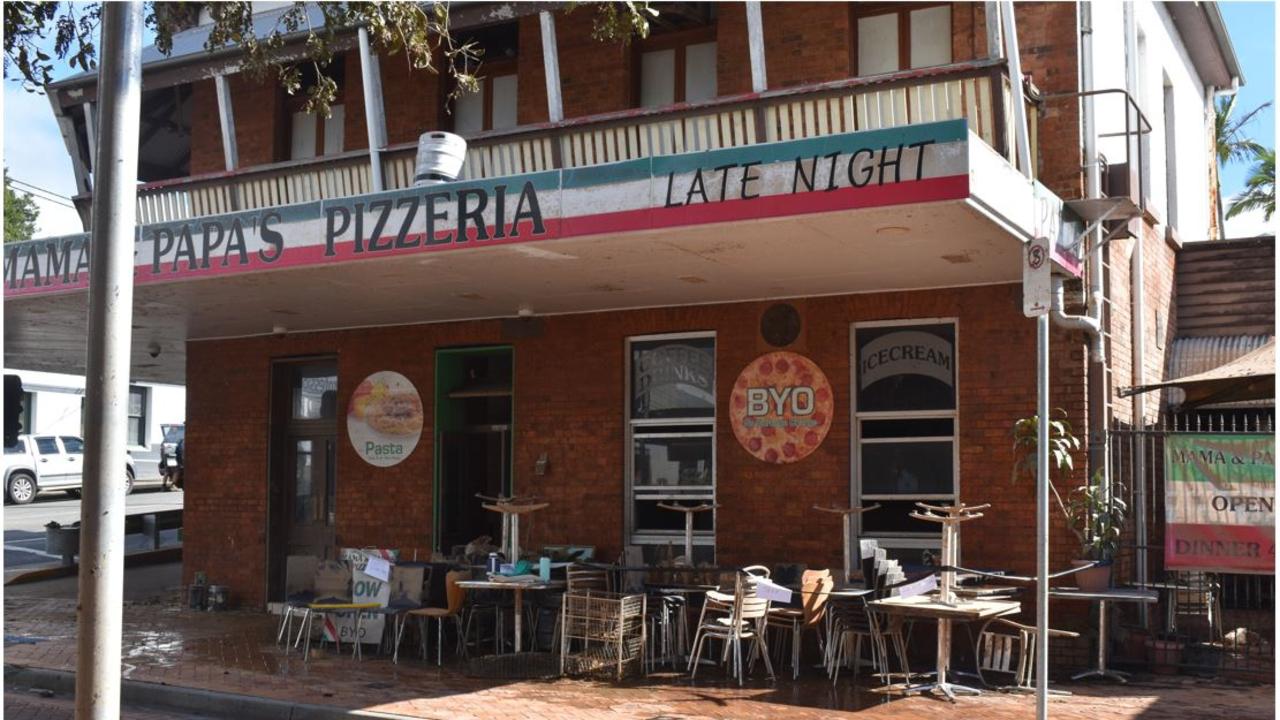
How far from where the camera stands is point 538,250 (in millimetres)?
10375

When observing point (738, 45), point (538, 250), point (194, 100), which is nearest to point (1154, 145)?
point (738, 45)

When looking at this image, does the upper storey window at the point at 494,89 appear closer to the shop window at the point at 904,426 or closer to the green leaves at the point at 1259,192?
the shop window at the point at 904,426

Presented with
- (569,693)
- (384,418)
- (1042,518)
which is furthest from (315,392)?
(1042,518)

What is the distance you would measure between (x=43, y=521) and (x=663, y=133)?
70.0 feet

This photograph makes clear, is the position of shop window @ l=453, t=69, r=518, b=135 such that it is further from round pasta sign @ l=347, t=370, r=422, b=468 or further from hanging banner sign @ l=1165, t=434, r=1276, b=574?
hanging banner sign @ l=1165, t=434, r=1276, b=574

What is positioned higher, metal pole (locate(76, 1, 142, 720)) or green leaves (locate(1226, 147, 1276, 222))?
green leaves (locate(1226, 147, 1276, 222))

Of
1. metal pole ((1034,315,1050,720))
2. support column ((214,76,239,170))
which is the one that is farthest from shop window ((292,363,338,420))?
metal pole ((1034,315,1050,720))

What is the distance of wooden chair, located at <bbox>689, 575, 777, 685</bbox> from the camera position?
1039 centimetres

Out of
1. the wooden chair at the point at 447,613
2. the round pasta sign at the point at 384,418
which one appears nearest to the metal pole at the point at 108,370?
the wooden chair at the point at 447,613

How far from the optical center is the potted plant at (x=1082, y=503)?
10.7m

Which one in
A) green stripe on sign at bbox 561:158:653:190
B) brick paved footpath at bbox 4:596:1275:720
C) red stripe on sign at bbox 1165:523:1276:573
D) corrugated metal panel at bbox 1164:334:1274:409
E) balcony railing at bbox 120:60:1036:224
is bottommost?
brick paved footpath at bbox 4:596:1275:720

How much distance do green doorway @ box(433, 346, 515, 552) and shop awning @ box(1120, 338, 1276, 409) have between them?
22.0ft

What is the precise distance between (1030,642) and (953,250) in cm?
323

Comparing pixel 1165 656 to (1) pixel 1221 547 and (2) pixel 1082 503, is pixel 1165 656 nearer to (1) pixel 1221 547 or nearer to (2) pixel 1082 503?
(1) pixel 1221 547
